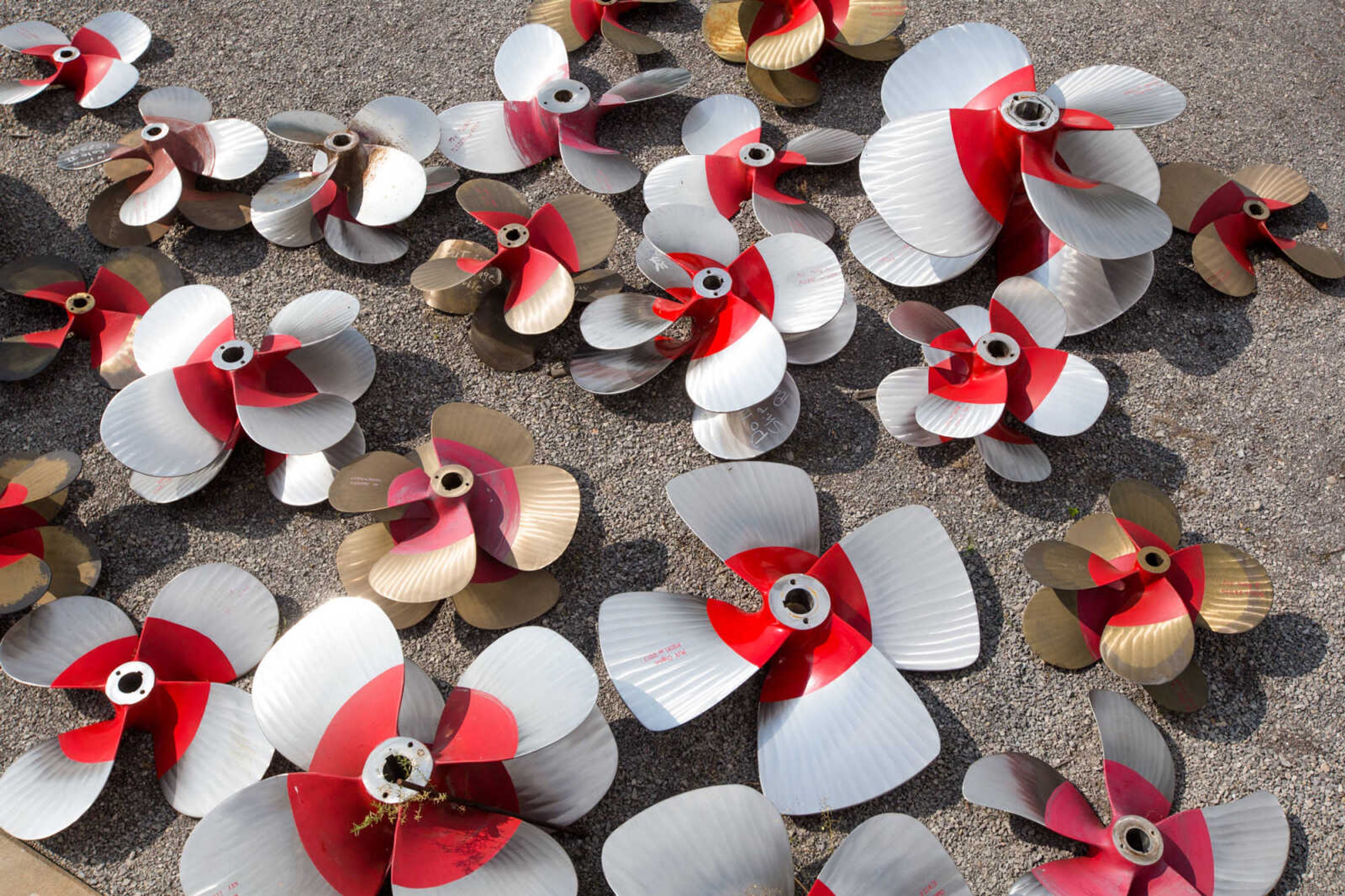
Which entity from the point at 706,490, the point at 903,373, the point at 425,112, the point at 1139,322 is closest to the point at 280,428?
the point at 706,490

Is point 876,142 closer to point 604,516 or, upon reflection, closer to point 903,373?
point 903,373

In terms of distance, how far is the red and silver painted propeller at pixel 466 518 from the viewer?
3838 mm

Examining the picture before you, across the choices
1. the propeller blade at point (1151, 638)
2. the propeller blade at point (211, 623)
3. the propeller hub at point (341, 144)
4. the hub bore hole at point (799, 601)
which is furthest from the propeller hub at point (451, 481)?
the propeller blade at point (1151, 638)

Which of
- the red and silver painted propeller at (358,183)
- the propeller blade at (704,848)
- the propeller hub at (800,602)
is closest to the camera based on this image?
the propeller blade at (704,848)

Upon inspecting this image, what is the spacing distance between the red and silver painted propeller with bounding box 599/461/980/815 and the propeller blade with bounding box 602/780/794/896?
0.31 m

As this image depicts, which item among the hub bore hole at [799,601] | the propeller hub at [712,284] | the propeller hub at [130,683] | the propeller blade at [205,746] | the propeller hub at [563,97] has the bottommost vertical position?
the propeller blade at [205,746]

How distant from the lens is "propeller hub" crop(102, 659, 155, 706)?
3559 millimetres

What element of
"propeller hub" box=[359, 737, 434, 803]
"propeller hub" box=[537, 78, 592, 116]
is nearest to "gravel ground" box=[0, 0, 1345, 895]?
"propeller hub" box=[537, 78, 592, 116]

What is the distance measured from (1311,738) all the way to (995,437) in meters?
1.66

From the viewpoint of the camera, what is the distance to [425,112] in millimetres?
5215

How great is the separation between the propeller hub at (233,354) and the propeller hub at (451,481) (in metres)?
0.98

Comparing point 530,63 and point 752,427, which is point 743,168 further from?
point 752,427

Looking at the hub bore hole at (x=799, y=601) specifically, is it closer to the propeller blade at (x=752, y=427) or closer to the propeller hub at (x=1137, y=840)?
the propeller blade at (x=752, y=427)

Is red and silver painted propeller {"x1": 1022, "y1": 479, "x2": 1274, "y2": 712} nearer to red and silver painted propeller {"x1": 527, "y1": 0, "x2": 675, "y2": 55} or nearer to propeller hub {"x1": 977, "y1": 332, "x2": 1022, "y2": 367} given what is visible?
propeller hub {"x1": 977, "y1": 332, "x2": 1022, "y2": 367}
